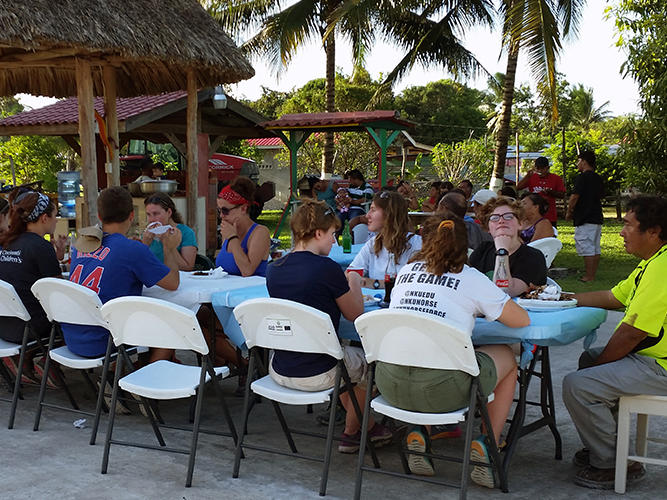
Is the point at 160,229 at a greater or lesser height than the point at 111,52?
lesser

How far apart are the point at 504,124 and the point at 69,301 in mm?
12461

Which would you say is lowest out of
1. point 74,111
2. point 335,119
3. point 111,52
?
point 335,119

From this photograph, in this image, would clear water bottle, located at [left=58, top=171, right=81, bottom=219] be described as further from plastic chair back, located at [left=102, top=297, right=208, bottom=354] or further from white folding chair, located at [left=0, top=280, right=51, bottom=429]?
plastic chair back, located at [left=102, top=297, right=208, bottom=354]

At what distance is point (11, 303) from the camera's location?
430 centimetres

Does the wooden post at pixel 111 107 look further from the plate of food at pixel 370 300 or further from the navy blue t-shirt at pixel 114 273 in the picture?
the plate of food at pixel 370 300

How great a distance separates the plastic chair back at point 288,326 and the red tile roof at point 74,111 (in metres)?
10.8

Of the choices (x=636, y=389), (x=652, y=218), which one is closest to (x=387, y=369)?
(x=636, y=389)

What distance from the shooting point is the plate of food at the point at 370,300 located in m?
3.80

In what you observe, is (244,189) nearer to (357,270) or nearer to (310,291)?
(357,270)

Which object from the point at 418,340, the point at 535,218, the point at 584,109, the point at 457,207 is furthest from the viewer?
the point at 584,109

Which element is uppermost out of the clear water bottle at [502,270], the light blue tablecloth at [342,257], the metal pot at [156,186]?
the metal pot at [156,186]

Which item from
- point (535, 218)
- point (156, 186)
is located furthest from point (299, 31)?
point (535, 218)

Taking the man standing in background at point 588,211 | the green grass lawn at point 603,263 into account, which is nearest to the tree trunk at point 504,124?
the green grass lawn at point 603,263

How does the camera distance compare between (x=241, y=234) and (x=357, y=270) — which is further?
(x=241, y=234)
